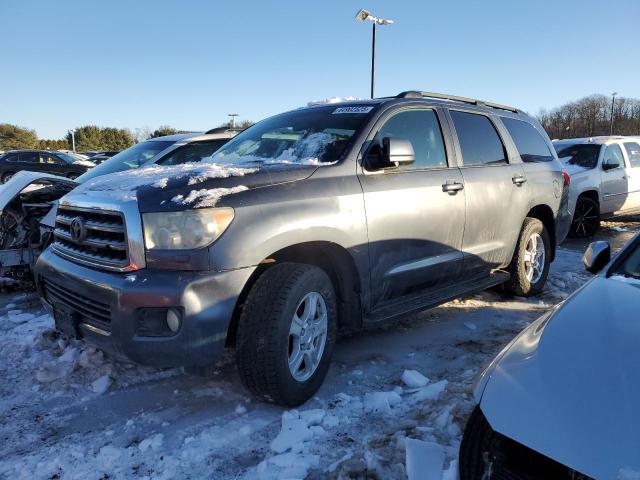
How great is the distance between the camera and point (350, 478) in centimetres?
227

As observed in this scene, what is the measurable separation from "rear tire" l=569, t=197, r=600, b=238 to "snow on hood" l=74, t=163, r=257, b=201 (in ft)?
26.8

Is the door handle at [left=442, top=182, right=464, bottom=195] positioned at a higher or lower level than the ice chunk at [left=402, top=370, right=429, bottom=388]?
higher

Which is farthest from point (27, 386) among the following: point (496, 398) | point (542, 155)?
point (542, 155)

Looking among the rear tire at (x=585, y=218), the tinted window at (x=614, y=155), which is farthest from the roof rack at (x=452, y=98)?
the tinted window at (x=614, y=155)

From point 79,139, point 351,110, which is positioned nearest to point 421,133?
point 351,110

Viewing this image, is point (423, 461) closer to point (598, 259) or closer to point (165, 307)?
point (165, 307)

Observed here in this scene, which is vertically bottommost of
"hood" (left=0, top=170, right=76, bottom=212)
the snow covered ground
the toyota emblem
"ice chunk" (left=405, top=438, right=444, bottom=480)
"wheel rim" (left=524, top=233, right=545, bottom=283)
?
the snow covered ground

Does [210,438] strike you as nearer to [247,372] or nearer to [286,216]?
[247,372]

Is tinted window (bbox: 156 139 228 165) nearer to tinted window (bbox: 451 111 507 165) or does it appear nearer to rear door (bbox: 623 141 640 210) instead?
tinted window (bbox: 451 111 507 165)

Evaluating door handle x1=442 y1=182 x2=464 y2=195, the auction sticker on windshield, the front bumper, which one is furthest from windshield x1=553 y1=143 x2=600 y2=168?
the front bumper

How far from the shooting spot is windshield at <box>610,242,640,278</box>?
2.47 meters

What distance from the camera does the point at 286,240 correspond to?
2861mm

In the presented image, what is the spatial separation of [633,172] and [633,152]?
562 millimetres

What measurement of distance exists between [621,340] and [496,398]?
0.52 m
